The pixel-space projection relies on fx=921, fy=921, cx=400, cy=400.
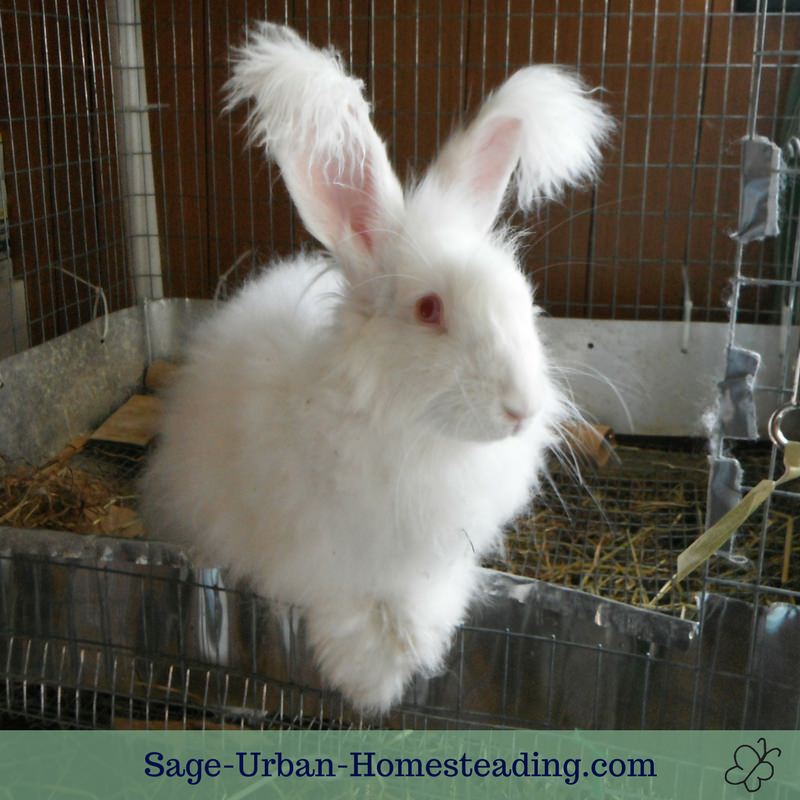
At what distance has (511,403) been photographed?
48.7 inches

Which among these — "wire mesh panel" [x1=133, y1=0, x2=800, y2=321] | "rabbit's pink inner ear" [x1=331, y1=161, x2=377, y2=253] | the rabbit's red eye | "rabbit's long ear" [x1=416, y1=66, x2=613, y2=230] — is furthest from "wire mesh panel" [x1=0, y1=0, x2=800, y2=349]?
the rabbit's red eye

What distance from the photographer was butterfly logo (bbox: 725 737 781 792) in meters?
1.38

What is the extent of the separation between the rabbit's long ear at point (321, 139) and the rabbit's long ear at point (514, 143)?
102mm

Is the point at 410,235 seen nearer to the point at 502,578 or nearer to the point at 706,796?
the point at 502,578

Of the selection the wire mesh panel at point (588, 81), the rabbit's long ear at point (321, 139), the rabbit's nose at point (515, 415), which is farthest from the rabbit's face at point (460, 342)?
the wire mesh panel at point (588, 81)

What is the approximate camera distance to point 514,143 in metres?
1.56

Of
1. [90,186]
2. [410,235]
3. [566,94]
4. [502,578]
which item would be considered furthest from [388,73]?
[502,578]

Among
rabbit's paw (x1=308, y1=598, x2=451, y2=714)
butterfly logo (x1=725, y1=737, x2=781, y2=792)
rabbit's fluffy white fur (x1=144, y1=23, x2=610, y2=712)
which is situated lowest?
butterfly logo (x1=725, y1=737, x2=781, y2=792)

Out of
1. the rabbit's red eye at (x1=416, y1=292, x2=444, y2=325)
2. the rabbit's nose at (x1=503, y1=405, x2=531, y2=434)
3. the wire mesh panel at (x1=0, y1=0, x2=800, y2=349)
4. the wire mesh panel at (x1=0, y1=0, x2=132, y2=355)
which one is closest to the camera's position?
the rabbit's nose at (x1=503, y1=405, x2=531, y2=434)

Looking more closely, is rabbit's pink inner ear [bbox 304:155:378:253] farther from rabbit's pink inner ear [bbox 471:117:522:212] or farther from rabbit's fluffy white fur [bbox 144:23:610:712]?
rabbit's pink inner ear [bbox 471:117:522:212]

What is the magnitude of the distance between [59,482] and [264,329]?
0.70 metres

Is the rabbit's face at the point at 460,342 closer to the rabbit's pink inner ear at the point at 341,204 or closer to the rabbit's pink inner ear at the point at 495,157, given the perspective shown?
the rabbit's pink inner ear at the point at 341,204

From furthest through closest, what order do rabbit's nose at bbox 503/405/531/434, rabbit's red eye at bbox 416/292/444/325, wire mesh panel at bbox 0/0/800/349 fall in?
wire mesh panel at bbox 0/0/800/349 < rabbit's red eye at bbox 416/292/444/325 < rabbit's nose at bbox 503/405/531/434

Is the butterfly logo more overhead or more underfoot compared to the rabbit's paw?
more underfoot
